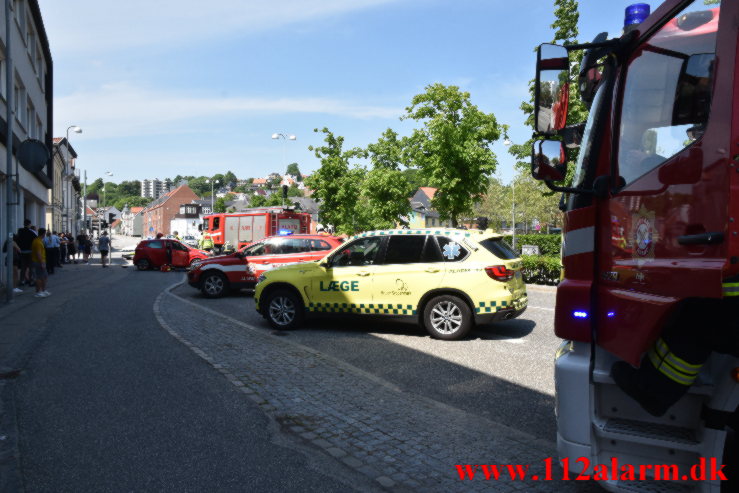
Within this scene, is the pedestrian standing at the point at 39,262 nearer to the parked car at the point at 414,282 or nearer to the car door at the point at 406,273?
the parked car at the point at 414,282

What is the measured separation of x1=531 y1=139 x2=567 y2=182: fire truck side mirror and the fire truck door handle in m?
0.75

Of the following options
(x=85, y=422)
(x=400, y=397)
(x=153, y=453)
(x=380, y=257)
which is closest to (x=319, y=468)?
(x=153, y=453)

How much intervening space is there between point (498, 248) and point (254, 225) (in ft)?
64.9

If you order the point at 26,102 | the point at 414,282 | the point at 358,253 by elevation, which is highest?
the point at 26,102

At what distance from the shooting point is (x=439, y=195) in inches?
930

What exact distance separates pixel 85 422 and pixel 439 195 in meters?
19.9

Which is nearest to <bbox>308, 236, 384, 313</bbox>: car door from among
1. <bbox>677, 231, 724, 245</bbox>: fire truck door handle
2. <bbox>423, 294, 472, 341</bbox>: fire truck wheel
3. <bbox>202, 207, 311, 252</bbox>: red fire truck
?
<bbox>423, 294, 472, 341</bbox>: fire truck wheel

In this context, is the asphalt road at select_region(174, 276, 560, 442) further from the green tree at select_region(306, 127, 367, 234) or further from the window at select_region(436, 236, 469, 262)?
the green tree at select_region(306, 127, 367, 234)

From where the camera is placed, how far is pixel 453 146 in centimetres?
2247

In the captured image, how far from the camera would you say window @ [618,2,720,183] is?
2.71 meters

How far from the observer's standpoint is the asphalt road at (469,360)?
5.34 metres

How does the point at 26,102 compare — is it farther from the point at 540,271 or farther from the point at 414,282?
the point at 414,282

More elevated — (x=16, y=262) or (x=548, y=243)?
(x=548, y=243)

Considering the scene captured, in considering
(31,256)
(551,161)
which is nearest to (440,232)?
(551,161)
